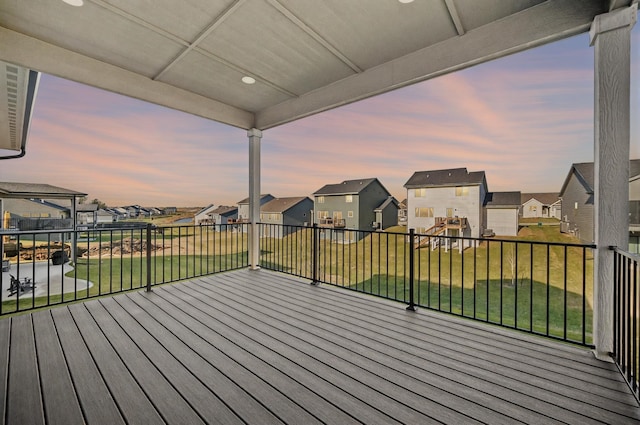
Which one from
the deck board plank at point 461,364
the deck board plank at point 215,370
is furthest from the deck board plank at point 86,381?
the deck board plank at point 461,364

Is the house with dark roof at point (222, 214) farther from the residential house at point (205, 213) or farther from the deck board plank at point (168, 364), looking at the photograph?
the deck board plank at point (168, 364)

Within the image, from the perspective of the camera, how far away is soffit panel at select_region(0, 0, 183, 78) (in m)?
2.24

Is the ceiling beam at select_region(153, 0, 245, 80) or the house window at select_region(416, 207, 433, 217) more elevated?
the ceiling beam at select_region(153, 0, 245, 80)

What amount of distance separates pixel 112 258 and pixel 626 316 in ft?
18.7

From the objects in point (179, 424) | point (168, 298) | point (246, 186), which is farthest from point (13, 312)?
point (246, 186)

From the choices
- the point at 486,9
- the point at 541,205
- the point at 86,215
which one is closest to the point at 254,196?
the point at 486,9

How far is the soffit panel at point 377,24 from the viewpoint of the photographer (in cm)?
218

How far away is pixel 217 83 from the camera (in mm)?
3568

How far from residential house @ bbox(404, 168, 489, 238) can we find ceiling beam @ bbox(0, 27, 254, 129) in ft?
11.2

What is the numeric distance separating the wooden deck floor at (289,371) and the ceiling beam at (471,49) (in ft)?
8.46

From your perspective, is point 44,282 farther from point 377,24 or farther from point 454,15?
point 454,15

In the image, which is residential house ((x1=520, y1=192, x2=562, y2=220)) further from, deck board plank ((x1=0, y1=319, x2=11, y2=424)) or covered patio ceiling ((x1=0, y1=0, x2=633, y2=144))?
deck board plank ((x1=0, y1=319, x2=11, y2=424))

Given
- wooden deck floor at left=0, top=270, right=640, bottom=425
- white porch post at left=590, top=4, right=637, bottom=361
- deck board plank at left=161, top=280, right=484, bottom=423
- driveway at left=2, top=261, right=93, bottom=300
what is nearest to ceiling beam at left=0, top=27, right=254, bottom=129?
wooden deck floor at left=0, top=270, right=640, bottom=425

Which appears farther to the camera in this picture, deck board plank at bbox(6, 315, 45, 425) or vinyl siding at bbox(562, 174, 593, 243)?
vinyl siding at bbox(562, 174, 593, 243)
